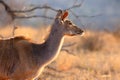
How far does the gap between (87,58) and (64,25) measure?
4854mm

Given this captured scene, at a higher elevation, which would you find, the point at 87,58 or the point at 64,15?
the point at 64,15

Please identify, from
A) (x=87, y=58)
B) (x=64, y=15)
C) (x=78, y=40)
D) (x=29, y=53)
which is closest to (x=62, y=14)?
(x=64, y=15)

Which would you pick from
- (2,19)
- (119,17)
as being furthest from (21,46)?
(119,17)

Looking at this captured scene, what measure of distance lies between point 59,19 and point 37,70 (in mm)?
902

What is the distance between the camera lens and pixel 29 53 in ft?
33.5

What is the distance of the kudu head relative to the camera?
10.3 metres

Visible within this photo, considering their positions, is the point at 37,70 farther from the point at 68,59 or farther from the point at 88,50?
the point at 88,50

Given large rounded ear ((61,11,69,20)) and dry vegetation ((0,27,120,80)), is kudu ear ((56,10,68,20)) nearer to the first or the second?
large rounded ear ((61,11,69,20))

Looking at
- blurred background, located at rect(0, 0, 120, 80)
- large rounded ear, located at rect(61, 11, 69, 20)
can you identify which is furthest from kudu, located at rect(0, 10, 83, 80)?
blurred background, located at rect(0, 0, 120, 80)

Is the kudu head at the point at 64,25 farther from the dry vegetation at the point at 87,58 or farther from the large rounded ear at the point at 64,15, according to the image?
the dry vegetation at the point at 87,58

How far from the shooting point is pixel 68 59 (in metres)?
14.7

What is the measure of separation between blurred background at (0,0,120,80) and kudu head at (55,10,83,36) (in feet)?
3.05

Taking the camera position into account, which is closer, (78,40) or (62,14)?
(62,14)

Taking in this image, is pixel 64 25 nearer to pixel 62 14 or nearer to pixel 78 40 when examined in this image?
pixel 62 14
